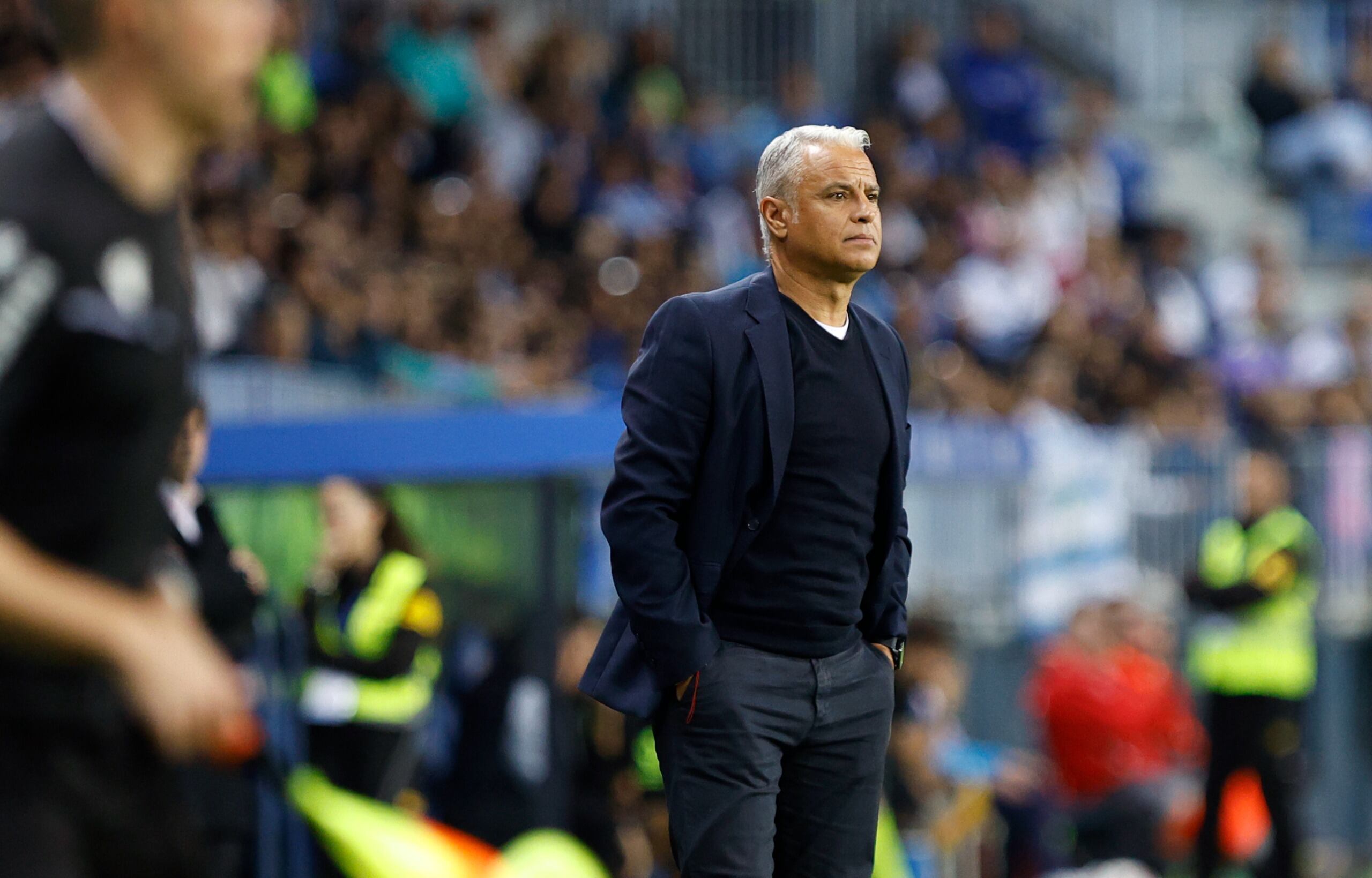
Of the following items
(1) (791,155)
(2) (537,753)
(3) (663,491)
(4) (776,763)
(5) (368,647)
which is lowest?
(2) (537,753)

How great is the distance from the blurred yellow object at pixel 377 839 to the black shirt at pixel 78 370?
527 centimetres

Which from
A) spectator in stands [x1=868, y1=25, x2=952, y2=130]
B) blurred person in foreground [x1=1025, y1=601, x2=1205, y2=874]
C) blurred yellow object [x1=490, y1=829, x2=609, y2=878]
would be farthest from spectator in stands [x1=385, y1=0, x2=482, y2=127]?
blurred yellow object [x1=490, y1=829, x2=609, y2=878]

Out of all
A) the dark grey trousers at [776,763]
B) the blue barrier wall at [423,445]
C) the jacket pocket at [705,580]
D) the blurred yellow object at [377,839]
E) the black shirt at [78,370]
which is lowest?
the blurred yellow object at [377,839]

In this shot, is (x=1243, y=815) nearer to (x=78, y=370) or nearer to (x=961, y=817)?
(x=961, y=817)

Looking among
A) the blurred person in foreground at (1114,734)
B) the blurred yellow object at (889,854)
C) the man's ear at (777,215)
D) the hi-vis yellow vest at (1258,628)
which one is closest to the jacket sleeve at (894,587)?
the man's ear at (777,215)

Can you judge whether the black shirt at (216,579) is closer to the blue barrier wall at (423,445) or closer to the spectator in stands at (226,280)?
the blue barrier wall at (423,445)

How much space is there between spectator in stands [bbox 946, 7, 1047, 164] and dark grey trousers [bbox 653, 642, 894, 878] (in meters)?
14.2

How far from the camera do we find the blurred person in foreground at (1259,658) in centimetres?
991

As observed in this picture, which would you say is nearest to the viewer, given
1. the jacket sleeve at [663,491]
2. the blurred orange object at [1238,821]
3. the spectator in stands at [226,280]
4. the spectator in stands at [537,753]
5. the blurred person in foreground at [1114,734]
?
the jacket sleeve at [663,491]

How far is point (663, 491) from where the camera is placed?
4102 millimetres

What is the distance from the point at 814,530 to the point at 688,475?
29cm

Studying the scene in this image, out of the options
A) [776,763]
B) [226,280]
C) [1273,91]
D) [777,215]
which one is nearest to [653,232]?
[226,280]

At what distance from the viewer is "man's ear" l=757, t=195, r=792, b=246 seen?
4.26m

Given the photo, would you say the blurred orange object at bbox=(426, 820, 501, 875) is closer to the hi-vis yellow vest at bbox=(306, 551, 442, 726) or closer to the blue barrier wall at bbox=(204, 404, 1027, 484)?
the hi-vis yellow vest at bbox=(306, 551, 442, 726)
